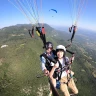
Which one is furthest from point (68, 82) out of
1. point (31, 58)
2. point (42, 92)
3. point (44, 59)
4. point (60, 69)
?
point (31, 58)

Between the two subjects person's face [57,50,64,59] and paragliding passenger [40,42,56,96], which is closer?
person's face [57,50,64,59]

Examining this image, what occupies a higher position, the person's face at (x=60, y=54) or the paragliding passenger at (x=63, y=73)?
the person's face at (x=60, y=54)

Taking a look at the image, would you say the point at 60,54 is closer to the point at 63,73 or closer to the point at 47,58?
the point at 47,58

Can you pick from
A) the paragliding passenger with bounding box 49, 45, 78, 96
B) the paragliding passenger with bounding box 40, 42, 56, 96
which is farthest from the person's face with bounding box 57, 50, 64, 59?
Answer: the paragliding passenger with bounding box 40, 42, 56, 96

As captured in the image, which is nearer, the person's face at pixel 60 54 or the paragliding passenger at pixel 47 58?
the person's face at pixel 60 54

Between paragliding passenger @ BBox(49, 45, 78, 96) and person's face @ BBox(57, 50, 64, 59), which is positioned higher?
person's face @ BBox(57, 50, 64, 59)

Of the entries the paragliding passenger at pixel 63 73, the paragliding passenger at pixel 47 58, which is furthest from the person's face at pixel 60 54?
the paragliding passenger at pixel 47 58

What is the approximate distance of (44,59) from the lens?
31.7 ft

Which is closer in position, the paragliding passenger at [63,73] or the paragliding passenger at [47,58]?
the paragliding passenger at [63,73]

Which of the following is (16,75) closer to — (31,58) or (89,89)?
(31,58)

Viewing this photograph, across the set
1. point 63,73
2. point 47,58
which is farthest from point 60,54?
point 63,73

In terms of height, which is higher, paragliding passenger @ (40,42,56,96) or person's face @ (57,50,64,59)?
person's face @ (57,50,64,59)

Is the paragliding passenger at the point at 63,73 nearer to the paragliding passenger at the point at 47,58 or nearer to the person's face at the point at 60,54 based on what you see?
the person's face at the point at 60,54

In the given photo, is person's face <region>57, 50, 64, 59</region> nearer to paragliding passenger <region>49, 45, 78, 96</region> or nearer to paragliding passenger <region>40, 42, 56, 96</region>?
paragliding passenger <region>49, 45, 78, 96</region>
